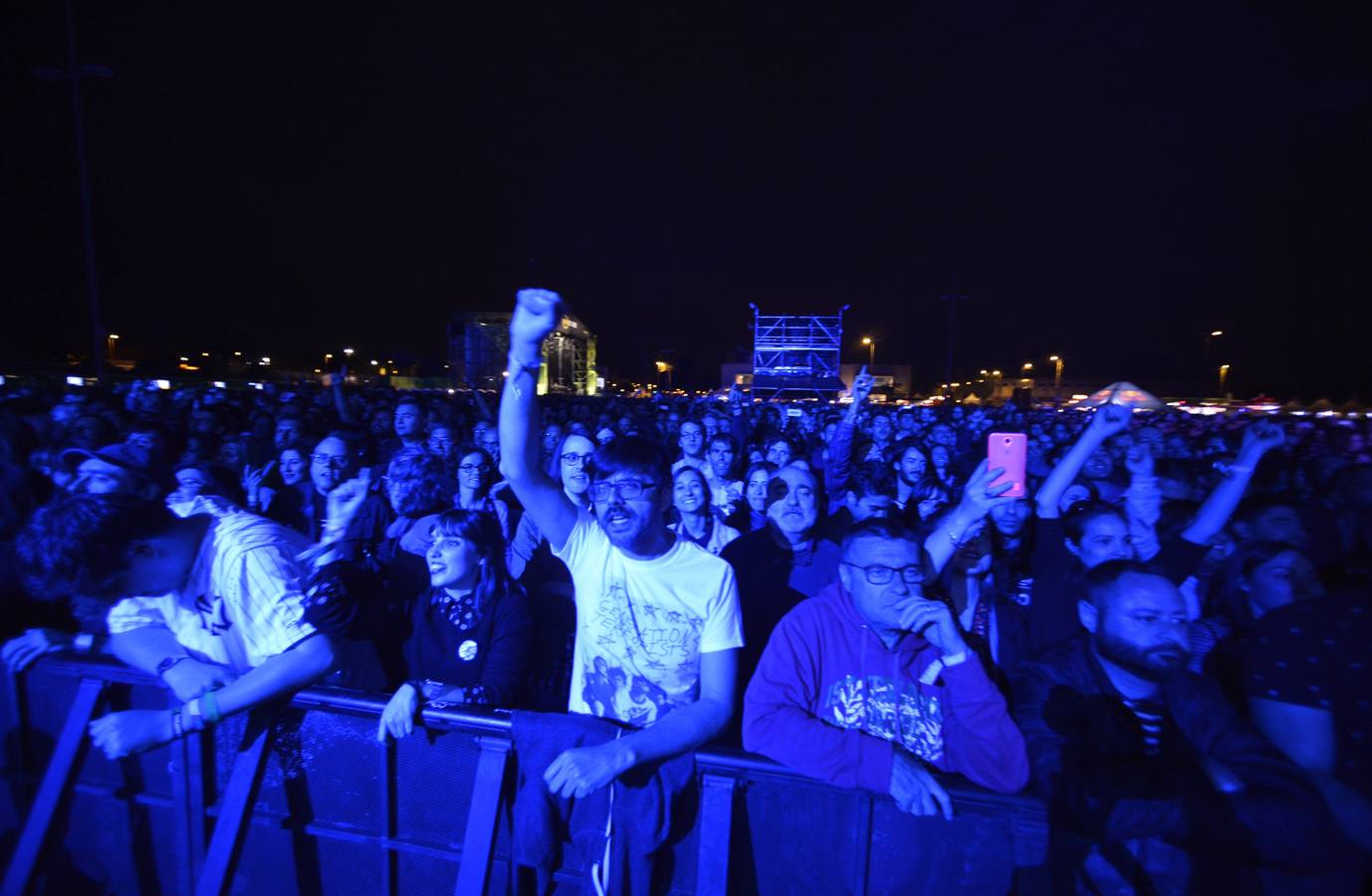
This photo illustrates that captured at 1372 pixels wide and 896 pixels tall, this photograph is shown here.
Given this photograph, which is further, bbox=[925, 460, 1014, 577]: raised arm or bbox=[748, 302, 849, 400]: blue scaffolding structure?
bbox=[748, 302, 849, 400]: blue scaffolding structure

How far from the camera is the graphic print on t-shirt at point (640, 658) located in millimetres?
2186

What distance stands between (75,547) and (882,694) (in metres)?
2.66

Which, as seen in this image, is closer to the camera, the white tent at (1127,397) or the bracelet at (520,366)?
the bracelet at (520,366)

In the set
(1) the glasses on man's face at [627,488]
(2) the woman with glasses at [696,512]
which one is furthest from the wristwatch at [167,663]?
(2) the woman with glasses at [696,512]

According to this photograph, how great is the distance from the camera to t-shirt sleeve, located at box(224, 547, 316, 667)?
210cm

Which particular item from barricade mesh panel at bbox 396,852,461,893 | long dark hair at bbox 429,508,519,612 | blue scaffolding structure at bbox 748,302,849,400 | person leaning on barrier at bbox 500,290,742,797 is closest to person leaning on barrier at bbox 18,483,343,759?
long dark hair at bbox 429,508,519,612

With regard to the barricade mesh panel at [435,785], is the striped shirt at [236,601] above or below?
above

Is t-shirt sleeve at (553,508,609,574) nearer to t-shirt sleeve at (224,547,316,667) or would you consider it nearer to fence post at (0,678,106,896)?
t-shirt sleeve at (224,547,316,667)

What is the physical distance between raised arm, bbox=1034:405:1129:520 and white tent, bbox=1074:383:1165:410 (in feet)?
0.26

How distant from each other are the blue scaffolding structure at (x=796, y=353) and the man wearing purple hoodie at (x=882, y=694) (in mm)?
19077

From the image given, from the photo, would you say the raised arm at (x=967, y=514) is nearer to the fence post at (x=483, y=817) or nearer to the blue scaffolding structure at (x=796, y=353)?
the fence post at (x=483, y=817)

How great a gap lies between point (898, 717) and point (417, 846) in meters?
1.70

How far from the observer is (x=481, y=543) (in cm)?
283

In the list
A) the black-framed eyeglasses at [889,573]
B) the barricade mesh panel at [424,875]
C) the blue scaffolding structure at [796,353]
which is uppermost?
the blue scaffolding structure at [796,353]
